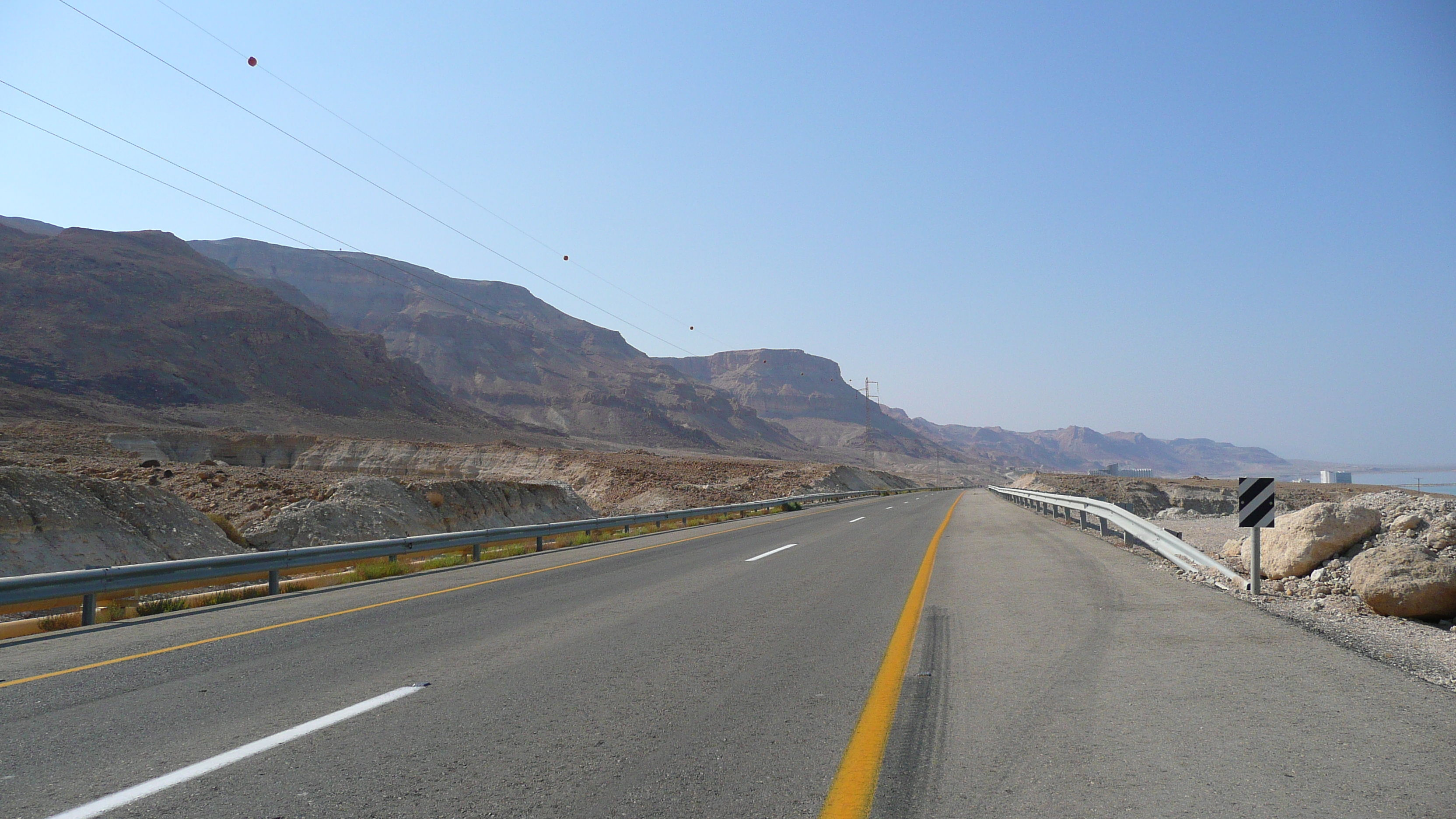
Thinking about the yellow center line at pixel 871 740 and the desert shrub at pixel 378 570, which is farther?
the desert shrub at pixel 378 570

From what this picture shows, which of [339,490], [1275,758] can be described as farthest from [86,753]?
[339,490]

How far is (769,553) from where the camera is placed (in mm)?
14500

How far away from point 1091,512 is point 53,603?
61.6 feet

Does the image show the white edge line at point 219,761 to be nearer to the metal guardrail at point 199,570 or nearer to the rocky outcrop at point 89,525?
the metal guardrail at point 199,570

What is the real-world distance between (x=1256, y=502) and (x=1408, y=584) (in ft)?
5.45

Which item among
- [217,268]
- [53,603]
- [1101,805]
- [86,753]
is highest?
[217,268]

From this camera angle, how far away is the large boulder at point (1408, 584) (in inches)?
262

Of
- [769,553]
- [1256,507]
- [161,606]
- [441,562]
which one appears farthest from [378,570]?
[1256,507]

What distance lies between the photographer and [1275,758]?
12.5 feet

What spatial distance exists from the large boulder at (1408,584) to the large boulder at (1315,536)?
3.20 ft

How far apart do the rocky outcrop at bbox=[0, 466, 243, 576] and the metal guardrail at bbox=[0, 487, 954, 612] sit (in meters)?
2.93

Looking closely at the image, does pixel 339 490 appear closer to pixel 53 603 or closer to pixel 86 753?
pixel 53 603

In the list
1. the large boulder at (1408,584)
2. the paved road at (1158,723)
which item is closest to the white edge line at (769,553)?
the paved road at (1158,723)

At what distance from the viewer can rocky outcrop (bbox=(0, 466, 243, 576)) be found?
14.5m
